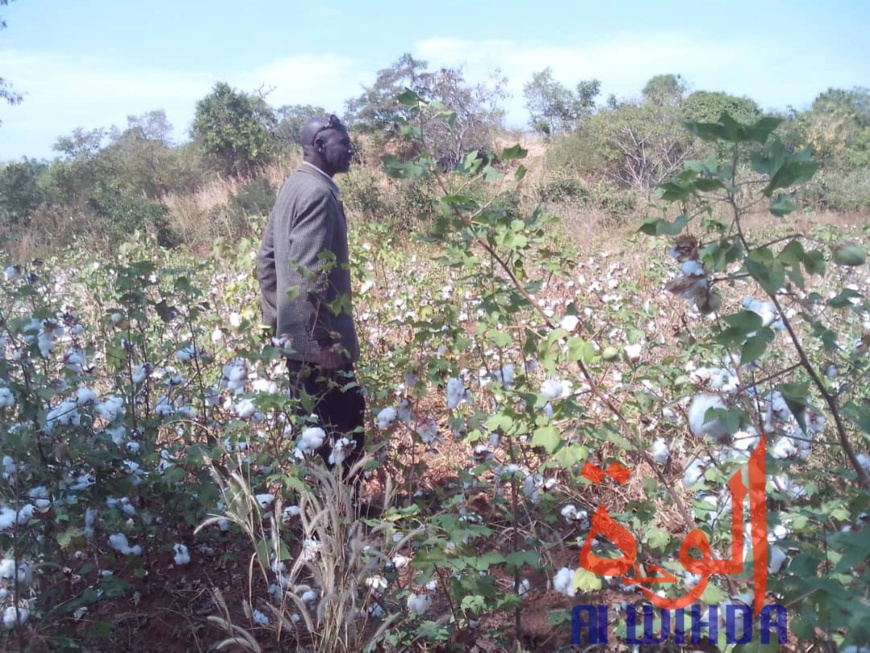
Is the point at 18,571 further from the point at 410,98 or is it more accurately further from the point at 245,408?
the point at 410,98

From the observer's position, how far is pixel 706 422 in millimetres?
1205

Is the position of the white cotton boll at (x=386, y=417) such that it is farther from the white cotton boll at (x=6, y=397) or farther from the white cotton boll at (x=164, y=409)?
the white cotton boll at (x=6, y=397)

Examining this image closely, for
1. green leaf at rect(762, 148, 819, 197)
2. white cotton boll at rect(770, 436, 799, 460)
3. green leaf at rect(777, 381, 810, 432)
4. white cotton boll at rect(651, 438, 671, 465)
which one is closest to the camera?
green leaf at rect(762, 148, 819, 197)

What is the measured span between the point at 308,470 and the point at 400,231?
8636 millimetres

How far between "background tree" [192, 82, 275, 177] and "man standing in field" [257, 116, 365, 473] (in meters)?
16.7

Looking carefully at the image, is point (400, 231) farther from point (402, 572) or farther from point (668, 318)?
point (402, 572)

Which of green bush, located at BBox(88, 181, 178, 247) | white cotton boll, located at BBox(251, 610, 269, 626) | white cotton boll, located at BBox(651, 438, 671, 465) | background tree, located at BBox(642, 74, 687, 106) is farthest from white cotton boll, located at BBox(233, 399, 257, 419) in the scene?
background tree, located at BBox(642, 74, 687, 106)

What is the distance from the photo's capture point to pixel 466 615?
201cm

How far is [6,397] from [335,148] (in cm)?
153

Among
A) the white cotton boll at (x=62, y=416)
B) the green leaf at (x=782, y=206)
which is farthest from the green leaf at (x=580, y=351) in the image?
the white cotton boll at (x=62, y=416)

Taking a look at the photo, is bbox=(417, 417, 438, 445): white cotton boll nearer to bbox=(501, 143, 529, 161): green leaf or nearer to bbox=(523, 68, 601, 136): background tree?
bbox=(501, 143, 529, 161): green leaf

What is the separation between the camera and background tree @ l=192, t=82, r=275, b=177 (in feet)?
63.2

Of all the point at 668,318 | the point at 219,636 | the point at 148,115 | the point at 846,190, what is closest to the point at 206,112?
the point at 846,190

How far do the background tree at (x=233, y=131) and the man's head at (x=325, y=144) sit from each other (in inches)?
655
